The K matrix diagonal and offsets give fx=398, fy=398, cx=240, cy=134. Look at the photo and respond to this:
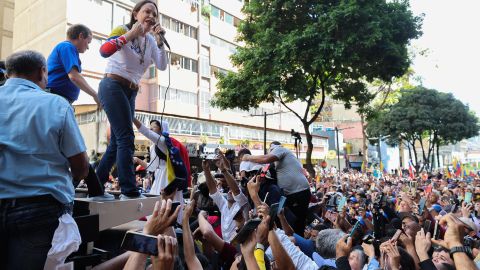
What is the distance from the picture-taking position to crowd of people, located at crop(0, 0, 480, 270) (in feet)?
6.70

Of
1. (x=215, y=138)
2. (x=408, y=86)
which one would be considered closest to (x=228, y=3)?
(x=215, y=138)

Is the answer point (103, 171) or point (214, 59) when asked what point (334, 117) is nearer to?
point (214, 59)

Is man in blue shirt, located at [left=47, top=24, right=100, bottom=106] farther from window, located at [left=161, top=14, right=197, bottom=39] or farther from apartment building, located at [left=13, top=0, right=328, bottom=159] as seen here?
window, located at [left=161, top=14, right=197, bottom=39]

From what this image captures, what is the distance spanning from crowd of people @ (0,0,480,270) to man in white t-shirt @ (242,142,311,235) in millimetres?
15

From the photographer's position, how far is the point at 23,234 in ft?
6.56

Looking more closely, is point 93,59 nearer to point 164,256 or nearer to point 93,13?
point 93,13

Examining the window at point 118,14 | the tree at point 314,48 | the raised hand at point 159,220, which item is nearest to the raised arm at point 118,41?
the raised hand at point 159,220

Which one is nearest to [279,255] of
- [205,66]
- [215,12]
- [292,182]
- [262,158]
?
[262,158]

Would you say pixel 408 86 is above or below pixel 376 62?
above

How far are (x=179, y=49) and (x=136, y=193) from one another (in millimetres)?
29516

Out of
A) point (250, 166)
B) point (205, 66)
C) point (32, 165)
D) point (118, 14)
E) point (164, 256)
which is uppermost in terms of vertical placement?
point (118, 14)

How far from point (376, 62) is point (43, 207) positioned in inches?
513

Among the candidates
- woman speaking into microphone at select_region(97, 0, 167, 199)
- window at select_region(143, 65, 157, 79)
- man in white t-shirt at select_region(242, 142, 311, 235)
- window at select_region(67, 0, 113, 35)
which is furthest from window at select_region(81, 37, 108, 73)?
woman speaking into microphone at select_region(97, 0, 167, 199)

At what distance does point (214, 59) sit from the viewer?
3556 cm
